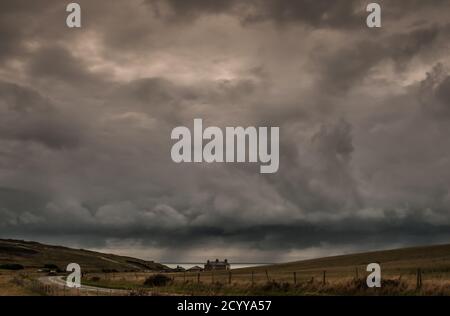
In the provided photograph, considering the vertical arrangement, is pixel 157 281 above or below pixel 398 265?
below

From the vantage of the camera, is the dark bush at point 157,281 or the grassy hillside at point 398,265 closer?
the dark bush at point 157,281

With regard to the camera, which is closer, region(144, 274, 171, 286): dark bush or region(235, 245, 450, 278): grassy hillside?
region(144, 274, 171, 286): dark bush

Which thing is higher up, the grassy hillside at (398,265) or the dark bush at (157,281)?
the grassy hillside at (398,265)

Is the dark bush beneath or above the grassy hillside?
beneath

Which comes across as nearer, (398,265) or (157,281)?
(157,281)

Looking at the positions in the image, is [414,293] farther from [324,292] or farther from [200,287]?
[200,287]
